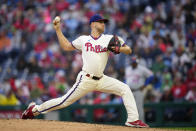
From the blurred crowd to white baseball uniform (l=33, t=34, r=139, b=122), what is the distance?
4948mm

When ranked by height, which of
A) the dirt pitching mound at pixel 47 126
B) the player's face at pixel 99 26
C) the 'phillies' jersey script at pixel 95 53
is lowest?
the dirt pitching mound at pixel 47 126

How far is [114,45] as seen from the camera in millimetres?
8000

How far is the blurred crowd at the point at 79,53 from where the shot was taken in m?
13.8

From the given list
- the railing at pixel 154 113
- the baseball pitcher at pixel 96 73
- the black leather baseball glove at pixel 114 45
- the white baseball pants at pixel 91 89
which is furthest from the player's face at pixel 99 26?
the railing at pixel 154 113

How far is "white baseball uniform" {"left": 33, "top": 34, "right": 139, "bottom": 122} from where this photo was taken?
8.03 meters

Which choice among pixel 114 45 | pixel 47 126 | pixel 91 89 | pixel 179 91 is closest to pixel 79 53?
pixel 179 91

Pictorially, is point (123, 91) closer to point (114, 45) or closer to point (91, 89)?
point (91, 89)

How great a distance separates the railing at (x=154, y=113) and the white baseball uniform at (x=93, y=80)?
4715 millimetres

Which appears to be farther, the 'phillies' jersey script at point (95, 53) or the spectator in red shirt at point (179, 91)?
the spectator in red shirt at point (179, 91)

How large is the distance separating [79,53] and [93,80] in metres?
6.85

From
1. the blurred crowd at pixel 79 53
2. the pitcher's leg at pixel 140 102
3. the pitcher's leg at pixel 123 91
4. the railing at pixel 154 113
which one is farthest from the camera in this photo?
the blurred crowd at pixel 79 53

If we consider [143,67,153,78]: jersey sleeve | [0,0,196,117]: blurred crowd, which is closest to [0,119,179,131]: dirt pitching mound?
[143,67,153,78]: jersey sleeve

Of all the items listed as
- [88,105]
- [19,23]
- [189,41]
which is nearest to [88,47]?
[88,105]

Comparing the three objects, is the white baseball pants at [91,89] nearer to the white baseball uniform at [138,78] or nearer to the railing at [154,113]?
the white baseball uniform at [138,78]
